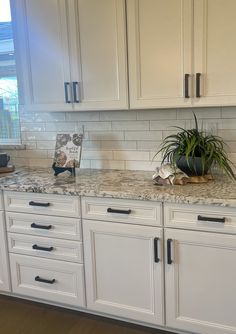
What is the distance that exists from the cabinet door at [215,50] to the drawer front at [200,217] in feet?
2.14

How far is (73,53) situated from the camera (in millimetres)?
2307

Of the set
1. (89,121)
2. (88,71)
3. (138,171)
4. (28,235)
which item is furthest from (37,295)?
(88,71)

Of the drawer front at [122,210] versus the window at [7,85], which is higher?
the window at [7,85]

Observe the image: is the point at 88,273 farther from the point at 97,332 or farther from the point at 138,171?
the point at 138,171

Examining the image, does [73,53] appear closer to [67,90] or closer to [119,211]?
[67,90]

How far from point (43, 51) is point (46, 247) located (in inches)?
53.6

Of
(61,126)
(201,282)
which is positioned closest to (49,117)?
(61,126)

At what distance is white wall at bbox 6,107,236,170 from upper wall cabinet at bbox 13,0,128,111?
33cm

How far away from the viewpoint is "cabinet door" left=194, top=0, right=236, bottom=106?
1.94 metres

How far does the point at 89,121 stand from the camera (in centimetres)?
270

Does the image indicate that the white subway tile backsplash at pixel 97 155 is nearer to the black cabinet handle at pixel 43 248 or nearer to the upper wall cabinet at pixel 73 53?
the upper wall cabinet at pixel 73 53

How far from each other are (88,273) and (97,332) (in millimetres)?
366

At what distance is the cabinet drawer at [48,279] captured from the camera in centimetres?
225

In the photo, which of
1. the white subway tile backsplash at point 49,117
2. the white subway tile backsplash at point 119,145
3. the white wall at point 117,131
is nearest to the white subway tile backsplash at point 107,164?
the white wall at point 117,131
